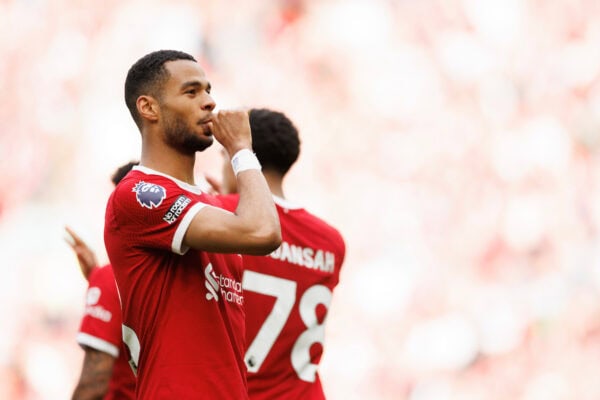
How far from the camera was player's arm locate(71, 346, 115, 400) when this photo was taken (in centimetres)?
434

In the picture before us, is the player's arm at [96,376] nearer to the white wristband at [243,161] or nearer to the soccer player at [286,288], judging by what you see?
the soccer player at [286,288]

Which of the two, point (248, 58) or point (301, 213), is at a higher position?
point (248, 58)

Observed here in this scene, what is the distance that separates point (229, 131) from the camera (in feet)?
10.7

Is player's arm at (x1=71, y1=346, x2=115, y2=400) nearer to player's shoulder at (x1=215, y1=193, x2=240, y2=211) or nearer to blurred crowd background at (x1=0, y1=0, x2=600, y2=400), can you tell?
player's shoulder at (x1=215, y1=193, x2=240, y2=211)

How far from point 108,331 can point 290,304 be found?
30.6 inches

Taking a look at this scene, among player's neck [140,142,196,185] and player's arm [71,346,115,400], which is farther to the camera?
player's arm [71,346,115,400]

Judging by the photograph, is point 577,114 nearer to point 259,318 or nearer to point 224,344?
point 259,318

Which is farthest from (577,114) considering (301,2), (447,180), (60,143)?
(60,143)

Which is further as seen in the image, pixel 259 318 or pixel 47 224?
pixel 47 224

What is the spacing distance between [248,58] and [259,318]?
7.79m

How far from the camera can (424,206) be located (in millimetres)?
11633

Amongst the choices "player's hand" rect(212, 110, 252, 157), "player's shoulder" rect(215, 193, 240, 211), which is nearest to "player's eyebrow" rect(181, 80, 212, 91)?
"player's hand" rect(212, 110, 252, 157)

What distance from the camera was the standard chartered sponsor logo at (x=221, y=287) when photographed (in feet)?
10.5

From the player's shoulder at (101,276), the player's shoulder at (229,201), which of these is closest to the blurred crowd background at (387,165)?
the player's shoulder at (101,276)
